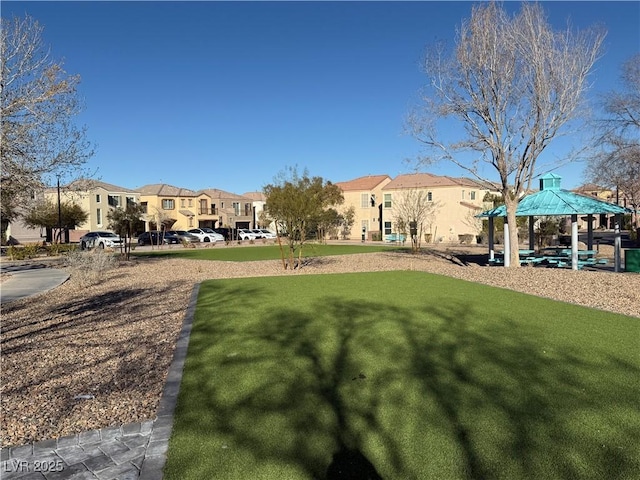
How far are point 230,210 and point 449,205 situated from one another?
36771 mm

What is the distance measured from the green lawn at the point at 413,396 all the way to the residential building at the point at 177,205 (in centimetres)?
5870

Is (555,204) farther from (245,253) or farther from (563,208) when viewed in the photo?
(245,253)

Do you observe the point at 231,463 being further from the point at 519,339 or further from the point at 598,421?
the point at 519,339

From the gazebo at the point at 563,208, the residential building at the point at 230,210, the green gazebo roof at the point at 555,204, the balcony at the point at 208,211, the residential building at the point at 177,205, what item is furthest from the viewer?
the residential building at the point at 230,210

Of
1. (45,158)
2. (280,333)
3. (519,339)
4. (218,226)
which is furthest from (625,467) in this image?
(218,226)

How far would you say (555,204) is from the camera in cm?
1866

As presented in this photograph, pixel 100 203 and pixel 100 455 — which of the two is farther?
pixel 100 203

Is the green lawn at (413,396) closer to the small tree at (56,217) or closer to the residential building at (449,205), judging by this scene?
the residential building at (449,205)

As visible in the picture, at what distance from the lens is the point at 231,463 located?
367 centimetres

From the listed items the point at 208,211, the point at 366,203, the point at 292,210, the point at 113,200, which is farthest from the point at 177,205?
the point at 292,210

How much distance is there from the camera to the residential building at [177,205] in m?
65.1

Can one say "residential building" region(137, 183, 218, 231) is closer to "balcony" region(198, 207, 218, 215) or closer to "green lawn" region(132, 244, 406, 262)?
"balcony" region(198, 207, 218, 215)

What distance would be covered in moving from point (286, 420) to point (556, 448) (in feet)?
7.54

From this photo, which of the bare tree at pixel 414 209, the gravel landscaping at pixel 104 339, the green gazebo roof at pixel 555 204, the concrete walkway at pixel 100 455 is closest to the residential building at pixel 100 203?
the bare tree at pixel 414 209
